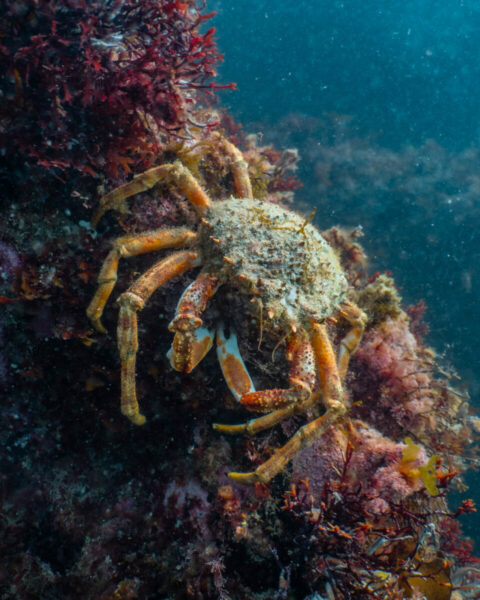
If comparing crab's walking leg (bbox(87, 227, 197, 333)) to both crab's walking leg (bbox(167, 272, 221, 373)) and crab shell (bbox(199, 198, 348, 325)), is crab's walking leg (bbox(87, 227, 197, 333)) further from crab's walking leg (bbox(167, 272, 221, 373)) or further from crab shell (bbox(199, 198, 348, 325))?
crab's walking leg (bbox(167, 272, 221, 373))

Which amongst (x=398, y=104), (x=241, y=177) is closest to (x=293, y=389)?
(x=241, y=177)

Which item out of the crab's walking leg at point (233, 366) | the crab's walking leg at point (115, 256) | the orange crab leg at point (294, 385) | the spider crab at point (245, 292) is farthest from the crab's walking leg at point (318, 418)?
the crab's walking leg at point (115, 256)

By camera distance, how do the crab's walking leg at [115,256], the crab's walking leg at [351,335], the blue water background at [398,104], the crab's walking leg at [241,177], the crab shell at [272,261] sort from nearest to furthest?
1. the crab shell at [272,261]
2. the crab's walking leg at [115,256]
3. the crab's walking leg at [351,335]
4. the crab's walking leg at [241,177]
5. the blue water background at [398,104]

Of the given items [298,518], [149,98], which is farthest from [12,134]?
[298,518]

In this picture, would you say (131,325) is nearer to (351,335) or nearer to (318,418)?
(318,418)

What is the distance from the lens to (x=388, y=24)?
14.7m

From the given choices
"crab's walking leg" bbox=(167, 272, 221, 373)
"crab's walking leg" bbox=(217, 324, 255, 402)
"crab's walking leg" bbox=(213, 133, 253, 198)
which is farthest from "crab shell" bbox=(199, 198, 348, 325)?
"crab's walking leg" bbox=(213, 133, 253, 198)

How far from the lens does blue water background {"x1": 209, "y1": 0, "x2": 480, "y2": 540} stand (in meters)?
10.6

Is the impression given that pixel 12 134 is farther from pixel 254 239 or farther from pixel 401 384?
pixel 401 384

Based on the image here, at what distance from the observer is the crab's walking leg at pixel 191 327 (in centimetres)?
258

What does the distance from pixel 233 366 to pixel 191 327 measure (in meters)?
0.60

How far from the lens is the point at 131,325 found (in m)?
2.67

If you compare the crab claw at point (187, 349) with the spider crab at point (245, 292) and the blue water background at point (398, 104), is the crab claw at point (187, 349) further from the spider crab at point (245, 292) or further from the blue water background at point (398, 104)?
the blue water background at point (398, 104)

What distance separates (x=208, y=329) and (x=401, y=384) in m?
2.54
